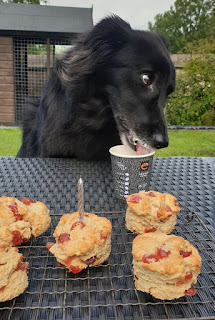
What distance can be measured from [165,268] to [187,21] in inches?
890

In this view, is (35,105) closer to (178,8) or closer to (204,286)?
(204,286)

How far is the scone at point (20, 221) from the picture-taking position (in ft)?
2.54

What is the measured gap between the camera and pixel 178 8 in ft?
66.6

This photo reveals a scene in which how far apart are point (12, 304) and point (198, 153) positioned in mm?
3862

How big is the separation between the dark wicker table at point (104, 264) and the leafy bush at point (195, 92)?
14.8ft

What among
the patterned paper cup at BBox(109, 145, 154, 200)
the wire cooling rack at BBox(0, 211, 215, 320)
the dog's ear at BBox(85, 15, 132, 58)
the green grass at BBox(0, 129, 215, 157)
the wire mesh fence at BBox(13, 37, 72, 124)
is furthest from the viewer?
the wire mesh fence at BBox(13, 37, 72, 124)

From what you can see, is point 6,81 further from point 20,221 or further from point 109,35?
point 20,221

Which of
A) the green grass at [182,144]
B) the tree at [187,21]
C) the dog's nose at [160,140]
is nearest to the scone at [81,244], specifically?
the dog's nose at [160,140]

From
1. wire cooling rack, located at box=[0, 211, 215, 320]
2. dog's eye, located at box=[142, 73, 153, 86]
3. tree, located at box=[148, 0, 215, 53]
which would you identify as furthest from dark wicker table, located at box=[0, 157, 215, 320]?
tree, located at box=[148, 0, 215, 53]

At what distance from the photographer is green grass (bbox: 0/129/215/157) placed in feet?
13.5

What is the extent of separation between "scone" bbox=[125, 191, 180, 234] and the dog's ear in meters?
1.01

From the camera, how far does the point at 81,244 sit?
2.36 ft

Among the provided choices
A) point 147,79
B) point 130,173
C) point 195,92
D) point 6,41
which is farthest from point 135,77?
point 6,41

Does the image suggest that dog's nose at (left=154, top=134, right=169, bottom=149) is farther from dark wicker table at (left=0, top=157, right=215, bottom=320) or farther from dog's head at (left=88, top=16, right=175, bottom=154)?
dark wicker table at (left=0, top=157, right=215, bottom=320)
